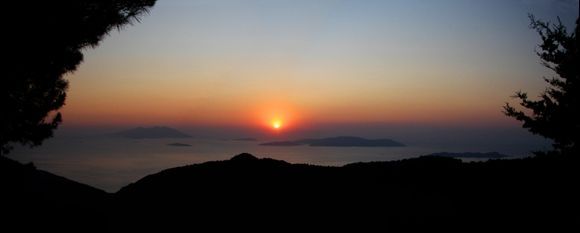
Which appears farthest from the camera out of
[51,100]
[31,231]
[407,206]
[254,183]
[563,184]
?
[51,100]

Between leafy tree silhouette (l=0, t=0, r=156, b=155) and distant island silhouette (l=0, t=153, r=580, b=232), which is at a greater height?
leafy tree silhouette (l=0, t=0, r=156, b=155)

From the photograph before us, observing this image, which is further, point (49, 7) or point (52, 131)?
point (52, 131)

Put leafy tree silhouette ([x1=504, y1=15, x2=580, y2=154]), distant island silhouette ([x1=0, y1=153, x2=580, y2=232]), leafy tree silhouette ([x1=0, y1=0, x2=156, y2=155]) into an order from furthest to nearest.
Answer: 1. leafy tree silhouette ([x1=504, y1=15, x2=580, y2=154])
2. leafy tree silhouette ([x1=0, y1=0, x2=156, y2=155])
3. distant island silhouette ([x1=0, y1=153, x2=580, y2=232])

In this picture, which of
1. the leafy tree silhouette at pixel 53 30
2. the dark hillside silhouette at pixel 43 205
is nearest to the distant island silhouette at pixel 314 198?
the dark hillside silhouette at pixel 43 205

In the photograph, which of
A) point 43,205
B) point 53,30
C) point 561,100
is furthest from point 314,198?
point 561,100

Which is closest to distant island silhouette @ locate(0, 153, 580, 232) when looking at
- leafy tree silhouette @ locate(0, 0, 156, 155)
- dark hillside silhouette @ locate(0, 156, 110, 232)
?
dark hillside silhouette @ locate(0, 156, 110, 232)

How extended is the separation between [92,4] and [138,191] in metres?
4.61

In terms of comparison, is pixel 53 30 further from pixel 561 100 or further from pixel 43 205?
pixel 561 100

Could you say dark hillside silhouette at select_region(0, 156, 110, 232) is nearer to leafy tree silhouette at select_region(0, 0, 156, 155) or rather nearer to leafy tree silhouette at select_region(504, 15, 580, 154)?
leafy tree silhouette at select_region(0, 0, 156, 155)

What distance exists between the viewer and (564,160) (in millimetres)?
9969

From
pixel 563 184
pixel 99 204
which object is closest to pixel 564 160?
pixel 563 184

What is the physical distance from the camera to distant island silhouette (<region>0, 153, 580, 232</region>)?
273 inches

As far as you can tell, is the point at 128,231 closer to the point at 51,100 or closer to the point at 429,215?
the point at 429,215

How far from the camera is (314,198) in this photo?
8.06 m
